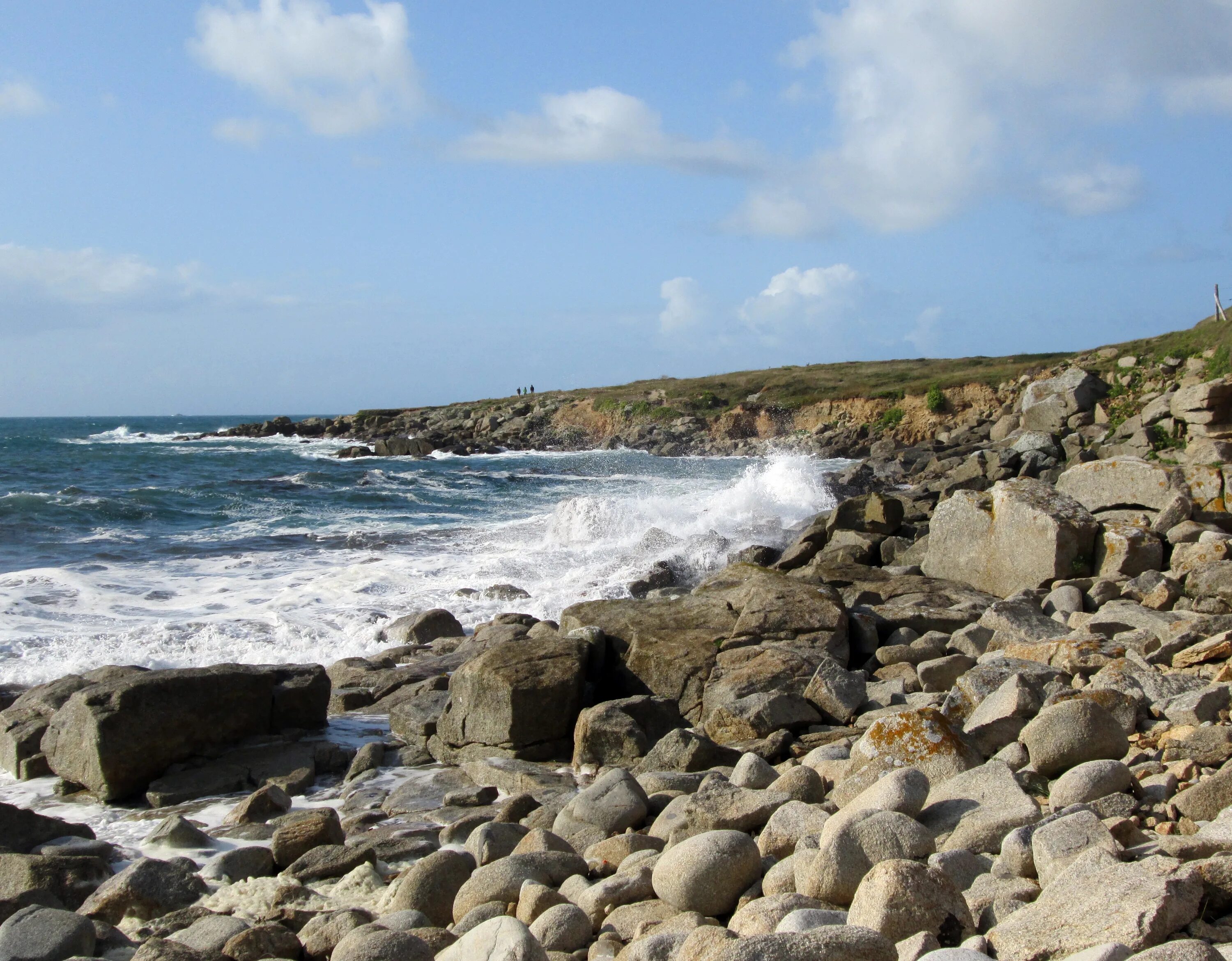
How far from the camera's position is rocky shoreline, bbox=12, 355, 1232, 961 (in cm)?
353

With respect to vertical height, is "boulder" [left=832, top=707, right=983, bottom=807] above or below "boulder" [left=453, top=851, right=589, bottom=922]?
above

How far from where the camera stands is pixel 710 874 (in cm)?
414

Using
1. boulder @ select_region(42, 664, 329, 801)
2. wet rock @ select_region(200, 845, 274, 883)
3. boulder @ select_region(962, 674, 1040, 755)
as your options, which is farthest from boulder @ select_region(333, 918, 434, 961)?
boulder @ select_region(42, 664, 329, 801)

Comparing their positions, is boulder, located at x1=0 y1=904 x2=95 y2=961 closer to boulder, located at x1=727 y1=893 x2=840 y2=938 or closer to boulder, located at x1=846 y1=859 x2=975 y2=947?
boulder, located at x1=727 y1=893 x2=840 y2=938

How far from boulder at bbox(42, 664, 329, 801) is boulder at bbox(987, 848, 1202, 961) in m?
6.36

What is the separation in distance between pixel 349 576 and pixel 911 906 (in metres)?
13.4

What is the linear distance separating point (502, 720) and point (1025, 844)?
14.8 ft

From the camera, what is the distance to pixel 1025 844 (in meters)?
3.71

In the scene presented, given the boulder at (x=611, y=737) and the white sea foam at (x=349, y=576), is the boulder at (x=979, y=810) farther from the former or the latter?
the white sea foam at (x=349, y=576)

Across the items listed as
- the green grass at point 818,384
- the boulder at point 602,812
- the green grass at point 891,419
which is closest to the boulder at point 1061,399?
the green grass at point 818,384

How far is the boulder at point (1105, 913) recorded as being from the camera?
8.97 feet

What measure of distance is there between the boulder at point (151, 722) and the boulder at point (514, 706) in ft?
5.00

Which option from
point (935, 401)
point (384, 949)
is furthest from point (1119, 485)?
point (935, 401)

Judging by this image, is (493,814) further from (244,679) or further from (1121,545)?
(1121,545)
